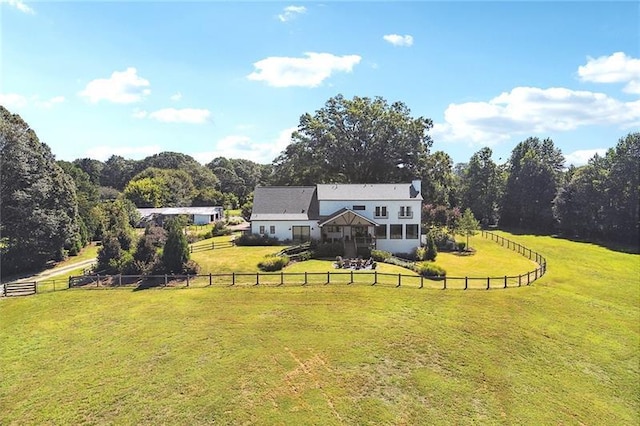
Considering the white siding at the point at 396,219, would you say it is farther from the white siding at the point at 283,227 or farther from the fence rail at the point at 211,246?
the fence rail at the point at 211,246

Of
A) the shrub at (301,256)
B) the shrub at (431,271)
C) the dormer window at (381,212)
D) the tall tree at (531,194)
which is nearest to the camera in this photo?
the shrub at (431,271)

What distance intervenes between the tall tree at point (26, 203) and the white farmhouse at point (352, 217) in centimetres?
1677

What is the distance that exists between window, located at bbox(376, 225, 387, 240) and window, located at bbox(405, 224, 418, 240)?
199 cm

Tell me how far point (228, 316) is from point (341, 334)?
616 cm

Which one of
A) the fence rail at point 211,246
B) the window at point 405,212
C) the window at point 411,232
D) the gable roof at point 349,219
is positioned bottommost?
the fence rail at point 211,246

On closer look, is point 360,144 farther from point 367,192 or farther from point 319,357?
point 319,357

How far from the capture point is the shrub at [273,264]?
29.6 m

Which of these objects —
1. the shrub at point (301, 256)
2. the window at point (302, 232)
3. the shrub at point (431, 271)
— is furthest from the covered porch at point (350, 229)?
the shrub at point (431, 271)

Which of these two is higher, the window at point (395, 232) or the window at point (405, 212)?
the window at point (405, 212)

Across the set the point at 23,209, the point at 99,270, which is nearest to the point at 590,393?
the point at 99,270

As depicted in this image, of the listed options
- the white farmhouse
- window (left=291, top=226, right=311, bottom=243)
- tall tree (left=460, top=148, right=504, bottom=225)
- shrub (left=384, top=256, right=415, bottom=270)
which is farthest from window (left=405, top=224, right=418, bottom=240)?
tall tree (left=460, top=148, right=504, bottom=225)

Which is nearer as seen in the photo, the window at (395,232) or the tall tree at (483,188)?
the window at (395,232)

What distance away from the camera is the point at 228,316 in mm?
21328

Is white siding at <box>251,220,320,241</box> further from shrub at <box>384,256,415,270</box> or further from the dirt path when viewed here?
the dirt path
